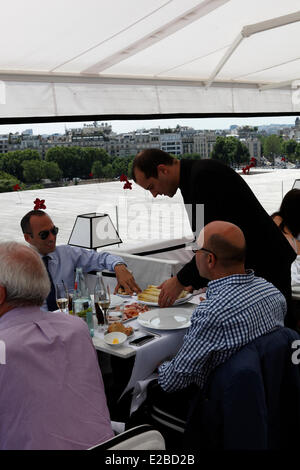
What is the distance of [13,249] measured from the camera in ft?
5.36

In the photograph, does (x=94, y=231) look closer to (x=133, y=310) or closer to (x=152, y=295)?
(x=152, y=295)

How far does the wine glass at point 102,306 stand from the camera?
8.56ft

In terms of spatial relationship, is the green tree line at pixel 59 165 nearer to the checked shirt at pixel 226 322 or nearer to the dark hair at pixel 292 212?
the dark hair at pixel 292 212

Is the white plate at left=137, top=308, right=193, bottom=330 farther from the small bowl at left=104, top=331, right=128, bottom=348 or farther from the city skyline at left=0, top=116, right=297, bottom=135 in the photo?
the city skyline at left=0, top=116, right=297, bottom=135

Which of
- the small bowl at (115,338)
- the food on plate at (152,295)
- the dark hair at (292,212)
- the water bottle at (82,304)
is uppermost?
the dark hair at (292,212)

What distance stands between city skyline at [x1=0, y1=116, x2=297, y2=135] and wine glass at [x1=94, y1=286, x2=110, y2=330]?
1.84m

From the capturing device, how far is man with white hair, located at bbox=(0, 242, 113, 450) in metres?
1.34

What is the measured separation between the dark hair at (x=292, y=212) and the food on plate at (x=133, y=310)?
1.49m

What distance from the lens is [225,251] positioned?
202 centimetres

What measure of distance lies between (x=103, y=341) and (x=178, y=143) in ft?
10.4

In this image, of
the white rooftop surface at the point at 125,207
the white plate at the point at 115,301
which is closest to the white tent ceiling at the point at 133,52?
the white plate at the point at 115,301

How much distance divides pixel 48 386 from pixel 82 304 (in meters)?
1.25

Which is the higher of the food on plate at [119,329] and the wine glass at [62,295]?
the wine glass at [62,295]
